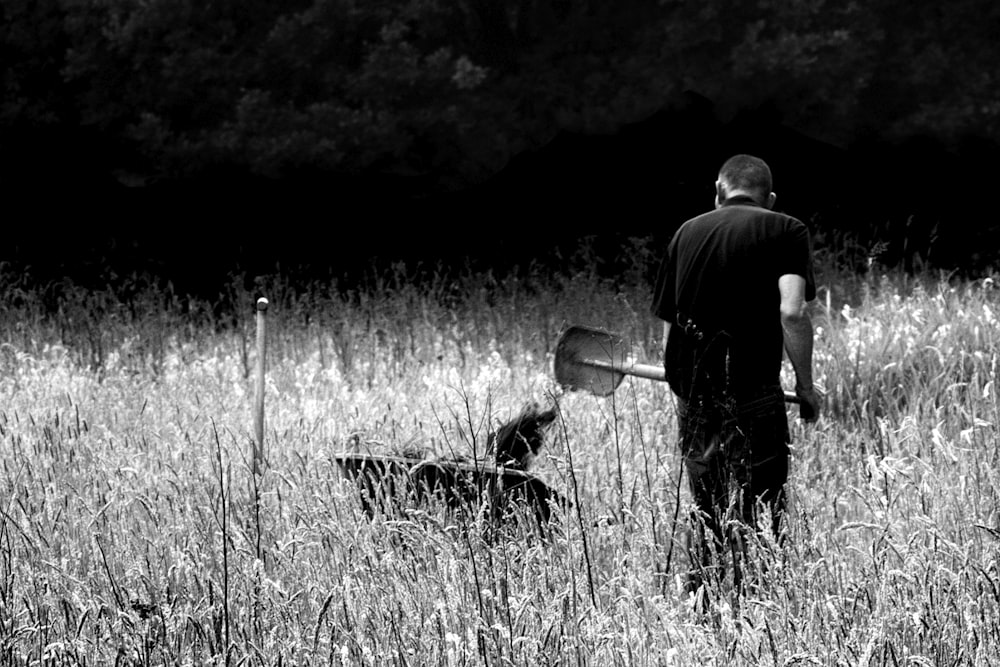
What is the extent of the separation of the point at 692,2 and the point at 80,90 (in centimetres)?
744

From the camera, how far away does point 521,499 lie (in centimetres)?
388

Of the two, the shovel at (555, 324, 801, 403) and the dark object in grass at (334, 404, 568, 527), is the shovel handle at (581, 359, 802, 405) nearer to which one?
the shovel at (555, 324, 801, 403)

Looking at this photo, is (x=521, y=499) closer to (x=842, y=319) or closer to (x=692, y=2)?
(x=842, y=319)

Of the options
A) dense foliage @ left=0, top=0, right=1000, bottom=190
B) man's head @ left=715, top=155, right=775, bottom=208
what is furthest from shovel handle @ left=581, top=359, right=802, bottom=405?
dense foliage @ left=0, top=0, right=1000, bottom=190

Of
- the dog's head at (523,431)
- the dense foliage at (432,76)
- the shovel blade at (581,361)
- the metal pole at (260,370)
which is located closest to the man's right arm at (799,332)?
the shovel blade at (581,361)

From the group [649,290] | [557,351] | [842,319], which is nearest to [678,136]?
[649,290]

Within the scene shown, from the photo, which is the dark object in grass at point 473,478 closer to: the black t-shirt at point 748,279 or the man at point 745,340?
the man at point 745,340

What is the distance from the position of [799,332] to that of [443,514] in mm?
1393

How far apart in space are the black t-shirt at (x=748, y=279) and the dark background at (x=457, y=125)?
8507 mm

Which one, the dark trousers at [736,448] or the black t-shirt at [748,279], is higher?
the black t-shirt at [748,279]

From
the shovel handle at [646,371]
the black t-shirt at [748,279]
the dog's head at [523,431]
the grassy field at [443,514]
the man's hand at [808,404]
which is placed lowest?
the grassy field at [443,514]

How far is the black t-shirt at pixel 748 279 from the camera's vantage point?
4.02 meters

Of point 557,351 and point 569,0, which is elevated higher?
point 569,0

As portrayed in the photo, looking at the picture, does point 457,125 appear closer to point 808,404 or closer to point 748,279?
point 748,279
